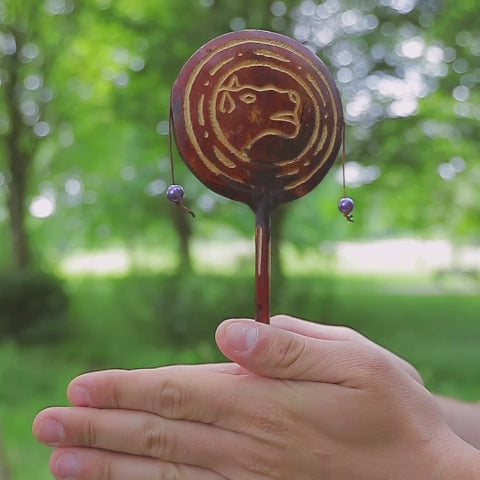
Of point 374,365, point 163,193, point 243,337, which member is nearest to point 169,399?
point 243,337

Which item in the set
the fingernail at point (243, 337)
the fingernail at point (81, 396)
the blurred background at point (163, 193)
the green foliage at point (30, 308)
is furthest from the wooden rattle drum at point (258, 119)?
the green foliage at point (30, 308)

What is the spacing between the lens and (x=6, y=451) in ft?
13.9

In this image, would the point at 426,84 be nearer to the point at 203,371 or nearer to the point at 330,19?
the point at 330,19

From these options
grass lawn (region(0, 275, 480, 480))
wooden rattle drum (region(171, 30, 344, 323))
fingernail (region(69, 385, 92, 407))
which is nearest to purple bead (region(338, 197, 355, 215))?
wooden rattle drum (region(171, 30, 344, 323))

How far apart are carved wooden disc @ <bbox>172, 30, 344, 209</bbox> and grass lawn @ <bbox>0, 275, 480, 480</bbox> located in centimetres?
412

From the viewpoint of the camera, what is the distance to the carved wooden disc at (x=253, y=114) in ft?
2.68

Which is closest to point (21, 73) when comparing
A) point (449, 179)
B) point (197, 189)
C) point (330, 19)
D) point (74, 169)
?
point (74, 169)

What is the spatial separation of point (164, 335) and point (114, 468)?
18.3 ft

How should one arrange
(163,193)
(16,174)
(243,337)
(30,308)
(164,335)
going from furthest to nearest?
(16,174)
(163,193)
(30,308)
(164,335)
(243,337)

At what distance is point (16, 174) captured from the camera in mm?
7613

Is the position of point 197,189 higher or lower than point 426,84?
lower

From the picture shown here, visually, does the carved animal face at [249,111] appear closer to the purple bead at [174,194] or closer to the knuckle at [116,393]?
the purple bead at [174,194]

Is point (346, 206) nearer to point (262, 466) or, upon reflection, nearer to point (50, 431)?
point (262, 466)

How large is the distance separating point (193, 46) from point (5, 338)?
347 centimetres
